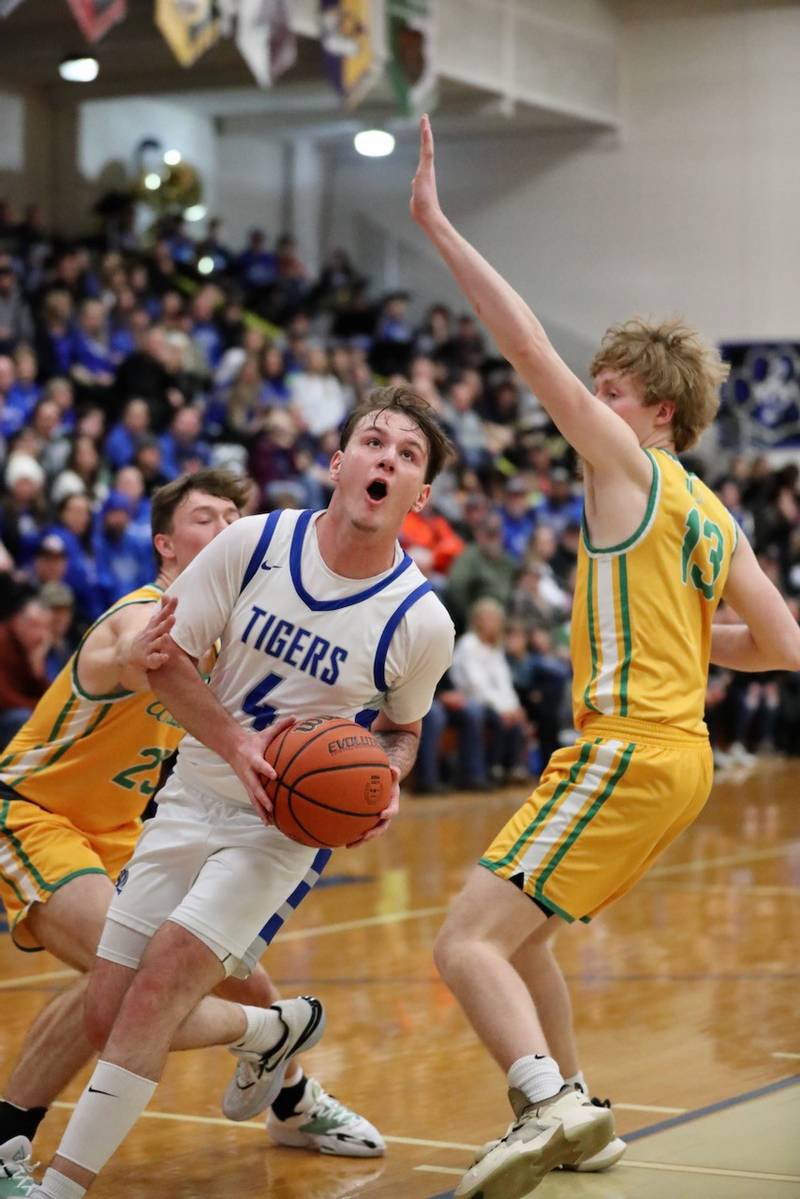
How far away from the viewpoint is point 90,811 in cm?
449

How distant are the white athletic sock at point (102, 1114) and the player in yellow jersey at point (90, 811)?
1.70 feet

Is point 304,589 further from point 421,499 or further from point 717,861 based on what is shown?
point 717,861

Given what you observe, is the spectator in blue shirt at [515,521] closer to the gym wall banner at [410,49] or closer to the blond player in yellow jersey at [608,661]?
the gym wall banner at [410,49]

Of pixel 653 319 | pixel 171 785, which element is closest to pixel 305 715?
pixel 171 785

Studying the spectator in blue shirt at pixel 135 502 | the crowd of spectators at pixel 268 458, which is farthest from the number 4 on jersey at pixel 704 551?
the spectator in blue shirt at pixel 135 502

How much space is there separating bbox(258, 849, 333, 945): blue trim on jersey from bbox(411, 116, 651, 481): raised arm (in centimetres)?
108

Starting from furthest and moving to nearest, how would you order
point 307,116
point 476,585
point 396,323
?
point 307,116
point 396,323
point 476,585

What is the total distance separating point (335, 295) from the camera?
20203 mm

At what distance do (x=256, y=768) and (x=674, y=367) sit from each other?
1373 millimetres

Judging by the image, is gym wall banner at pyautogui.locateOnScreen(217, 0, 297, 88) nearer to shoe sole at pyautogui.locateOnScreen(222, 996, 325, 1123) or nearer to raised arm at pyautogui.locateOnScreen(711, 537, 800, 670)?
raised arm at pyautogui.locateOnScreen(711, 537, 800, 670)

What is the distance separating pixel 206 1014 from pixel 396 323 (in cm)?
1622

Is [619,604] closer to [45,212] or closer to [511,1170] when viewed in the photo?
[511,1170]

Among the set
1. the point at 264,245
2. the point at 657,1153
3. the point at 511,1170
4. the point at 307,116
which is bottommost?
the point at 657,1153

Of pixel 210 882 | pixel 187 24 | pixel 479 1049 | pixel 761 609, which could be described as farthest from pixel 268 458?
pixel 210 882
